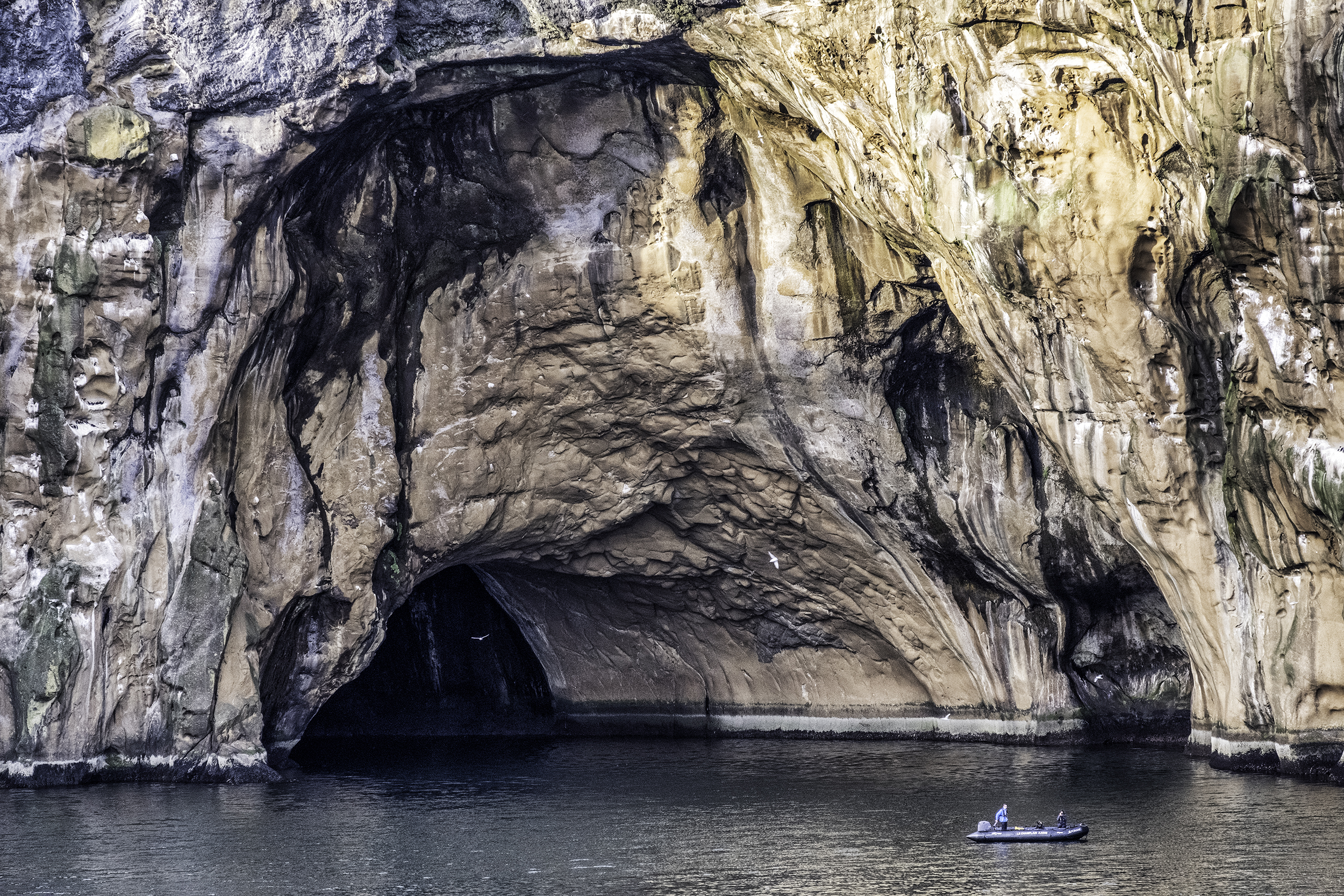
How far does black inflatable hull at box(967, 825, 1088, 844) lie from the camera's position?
2153cm

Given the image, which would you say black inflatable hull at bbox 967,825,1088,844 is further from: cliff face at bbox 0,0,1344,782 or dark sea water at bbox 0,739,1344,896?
cliff face at bbox 0,0,1344,782

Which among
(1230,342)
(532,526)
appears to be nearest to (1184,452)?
(1230,342)

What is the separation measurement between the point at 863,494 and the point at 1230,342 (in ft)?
30.8

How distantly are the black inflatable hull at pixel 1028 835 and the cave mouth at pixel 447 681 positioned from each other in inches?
820

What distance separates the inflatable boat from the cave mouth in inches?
817

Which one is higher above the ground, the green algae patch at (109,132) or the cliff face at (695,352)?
the green algae patch at (109,132)

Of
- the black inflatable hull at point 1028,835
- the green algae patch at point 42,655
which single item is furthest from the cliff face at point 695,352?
the black inflatable hull at point 1028,835

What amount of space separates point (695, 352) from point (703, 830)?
11.3m

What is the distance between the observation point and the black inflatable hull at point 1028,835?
2153 cm

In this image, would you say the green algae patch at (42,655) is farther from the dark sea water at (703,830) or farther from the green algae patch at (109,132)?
the green algae patch at (109,132)

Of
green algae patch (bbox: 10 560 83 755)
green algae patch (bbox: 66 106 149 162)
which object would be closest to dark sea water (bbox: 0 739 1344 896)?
green algae patch (bbox: 10 560 83 755)

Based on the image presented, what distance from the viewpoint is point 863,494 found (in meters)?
32.2

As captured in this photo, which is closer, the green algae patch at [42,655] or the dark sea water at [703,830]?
the dark sea water at [703,830]

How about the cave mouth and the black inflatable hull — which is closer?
the black inflatable hull
